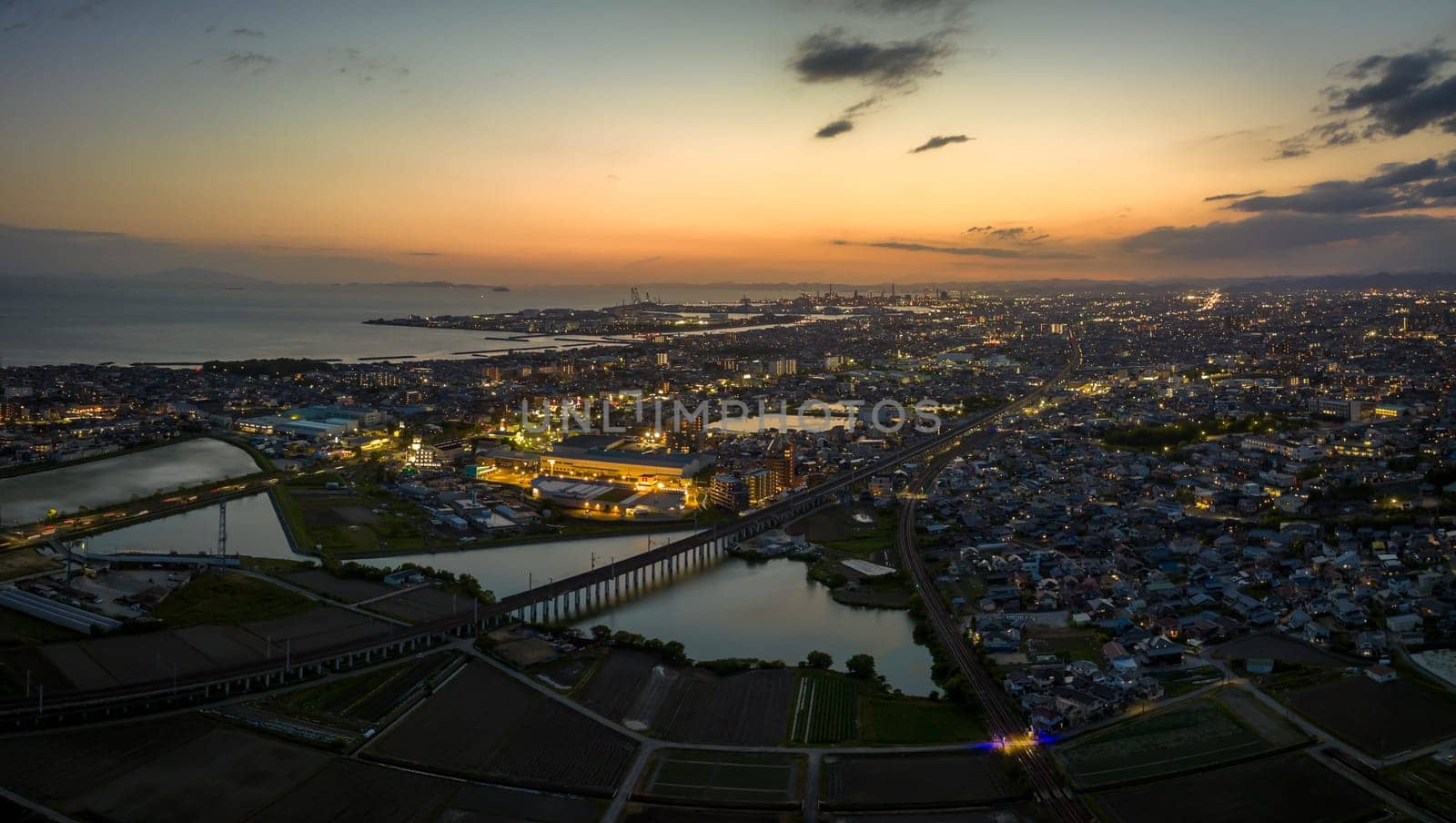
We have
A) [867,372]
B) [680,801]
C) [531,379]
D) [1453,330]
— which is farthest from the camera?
[1453,330]

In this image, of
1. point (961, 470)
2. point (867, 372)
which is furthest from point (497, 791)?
point (867, 372)

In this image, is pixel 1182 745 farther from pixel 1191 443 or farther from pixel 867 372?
pixel 867 372

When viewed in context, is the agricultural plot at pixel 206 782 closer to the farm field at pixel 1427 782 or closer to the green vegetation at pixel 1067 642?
the green vegetation at pixel 1067 642

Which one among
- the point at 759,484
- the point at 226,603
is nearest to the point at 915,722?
the point at 226,603

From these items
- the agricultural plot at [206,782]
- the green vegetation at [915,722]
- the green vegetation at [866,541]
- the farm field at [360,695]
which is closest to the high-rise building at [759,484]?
the green vegetation at [866,541]

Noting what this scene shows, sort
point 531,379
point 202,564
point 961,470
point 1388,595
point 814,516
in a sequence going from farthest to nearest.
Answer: point 531,379, point 961,470, point 814,516, point 202,564, point 1388,595

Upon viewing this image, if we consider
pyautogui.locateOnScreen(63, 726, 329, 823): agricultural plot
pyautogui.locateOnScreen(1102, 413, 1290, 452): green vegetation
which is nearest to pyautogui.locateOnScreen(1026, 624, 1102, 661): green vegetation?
pyautogui.locateOnScreen(63, 726, 329, 823): agricultural plot
